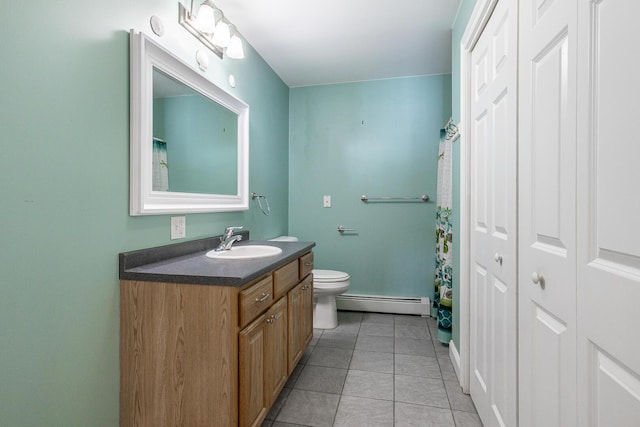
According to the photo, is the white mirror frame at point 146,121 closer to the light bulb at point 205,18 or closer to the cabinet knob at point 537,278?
the light bulb at point 205,18

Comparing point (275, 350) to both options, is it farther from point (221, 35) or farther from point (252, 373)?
point (221, 35)

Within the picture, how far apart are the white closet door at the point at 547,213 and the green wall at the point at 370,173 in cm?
191

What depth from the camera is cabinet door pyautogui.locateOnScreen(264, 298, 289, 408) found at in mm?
1406

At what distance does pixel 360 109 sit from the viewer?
3.11 m

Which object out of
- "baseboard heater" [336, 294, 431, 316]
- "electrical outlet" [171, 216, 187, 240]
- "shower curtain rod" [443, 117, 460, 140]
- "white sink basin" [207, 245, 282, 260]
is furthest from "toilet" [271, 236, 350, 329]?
"shower curtain rod" [443, 117, 460, 140]

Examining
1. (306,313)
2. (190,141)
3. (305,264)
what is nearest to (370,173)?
(305,264)

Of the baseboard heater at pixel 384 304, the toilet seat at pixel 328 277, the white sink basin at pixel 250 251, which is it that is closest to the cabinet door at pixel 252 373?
the white sink basin at pixel 250 251

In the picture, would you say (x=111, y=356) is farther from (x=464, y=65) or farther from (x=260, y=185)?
(x=464, y=65)

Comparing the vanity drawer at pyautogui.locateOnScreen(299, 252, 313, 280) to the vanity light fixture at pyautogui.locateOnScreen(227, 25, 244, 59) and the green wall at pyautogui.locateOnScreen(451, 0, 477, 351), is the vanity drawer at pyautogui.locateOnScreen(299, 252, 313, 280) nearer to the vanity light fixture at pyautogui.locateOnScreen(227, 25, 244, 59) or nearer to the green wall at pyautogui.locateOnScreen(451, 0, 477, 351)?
the green wall at pyautogui.locateOnScreen(451, 0, 477, 351)

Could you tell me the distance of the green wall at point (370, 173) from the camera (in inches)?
117

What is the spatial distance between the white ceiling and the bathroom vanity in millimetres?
1676

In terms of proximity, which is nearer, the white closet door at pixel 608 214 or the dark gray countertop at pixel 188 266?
the white closet door at pixel 608 214

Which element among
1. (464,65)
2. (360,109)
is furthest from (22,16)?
(360,109)

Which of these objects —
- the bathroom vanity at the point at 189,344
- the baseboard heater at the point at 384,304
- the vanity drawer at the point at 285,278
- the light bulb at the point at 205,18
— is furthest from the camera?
the baseboard heater at the point at 384,304
